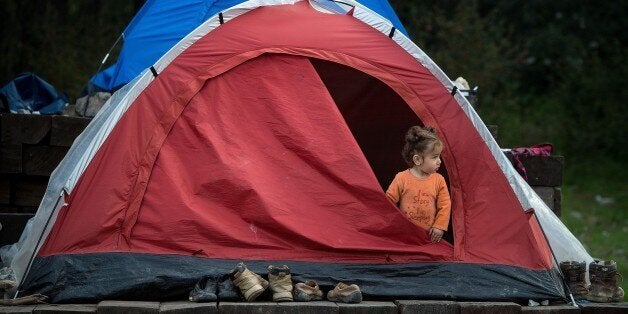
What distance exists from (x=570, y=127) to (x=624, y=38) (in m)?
2.25

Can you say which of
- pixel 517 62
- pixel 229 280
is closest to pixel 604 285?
pixel 229 280

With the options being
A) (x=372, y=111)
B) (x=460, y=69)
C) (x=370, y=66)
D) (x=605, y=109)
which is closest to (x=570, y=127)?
(x=605, y=109)

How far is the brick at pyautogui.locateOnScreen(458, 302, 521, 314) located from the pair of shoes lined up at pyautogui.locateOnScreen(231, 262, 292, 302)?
2.98ft

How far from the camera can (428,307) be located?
530 cm

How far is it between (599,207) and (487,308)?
6.76 m

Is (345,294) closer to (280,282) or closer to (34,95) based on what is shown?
(280,282)

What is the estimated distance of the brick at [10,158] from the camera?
7.30 metres

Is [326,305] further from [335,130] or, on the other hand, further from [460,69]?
[460,69]

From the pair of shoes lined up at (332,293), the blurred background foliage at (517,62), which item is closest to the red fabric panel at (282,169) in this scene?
the pair of shoes lined up at (332,293)

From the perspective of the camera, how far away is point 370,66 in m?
5.98

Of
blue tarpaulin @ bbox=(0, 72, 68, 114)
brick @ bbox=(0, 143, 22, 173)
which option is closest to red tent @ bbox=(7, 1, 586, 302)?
brick @ bbox=(0, 143, 22, 173)

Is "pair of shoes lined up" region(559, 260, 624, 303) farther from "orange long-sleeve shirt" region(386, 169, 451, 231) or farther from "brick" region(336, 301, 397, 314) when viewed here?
"brick" region(336, 301, 397, 314)

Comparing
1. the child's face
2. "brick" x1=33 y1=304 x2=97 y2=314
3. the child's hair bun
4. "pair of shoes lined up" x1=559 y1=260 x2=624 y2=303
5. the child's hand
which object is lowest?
"brick" x1=33 y1=304 x2=97 y2=314

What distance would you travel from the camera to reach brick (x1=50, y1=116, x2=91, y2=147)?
734 centimetres
